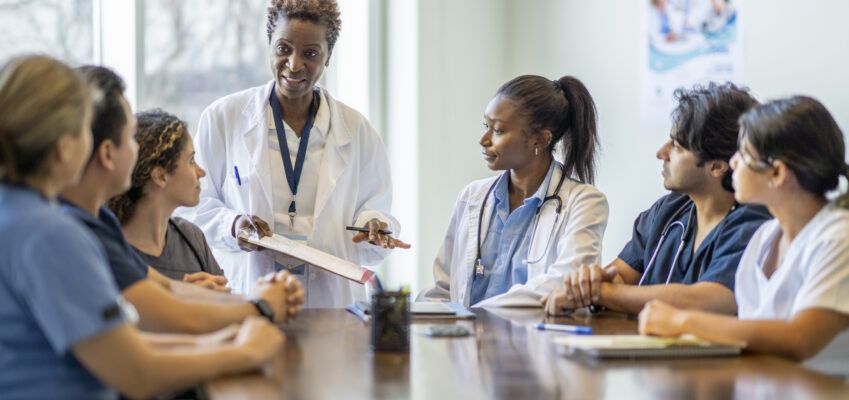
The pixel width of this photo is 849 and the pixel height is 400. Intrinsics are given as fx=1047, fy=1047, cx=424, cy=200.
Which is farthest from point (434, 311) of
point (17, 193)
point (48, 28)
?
point (48, 28)

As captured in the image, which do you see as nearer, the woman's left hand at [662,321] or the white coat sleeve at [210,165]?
the woman's left hand at [662,321]

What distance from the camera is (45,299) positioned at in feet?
4.92

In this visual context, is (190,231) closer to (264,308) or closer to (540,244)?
(264,308)

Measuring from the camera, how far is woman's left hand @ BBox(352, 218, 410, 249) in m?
3.30

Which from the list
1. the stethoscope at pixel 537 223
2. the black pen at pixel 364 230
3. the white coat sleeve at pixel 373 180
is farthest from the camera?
the white coat sleeve at pixel 373 180

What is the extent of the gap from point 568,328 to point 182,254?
3.59 ft

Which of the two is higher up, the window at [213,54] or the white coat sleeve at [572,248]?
the window at [213,54]

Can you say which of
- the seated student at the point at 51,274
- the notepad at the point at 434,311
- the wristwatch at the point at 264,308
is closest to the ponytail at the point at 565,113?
the notepad at the point at 434,311

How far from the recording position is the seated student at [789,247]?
6.80 feet

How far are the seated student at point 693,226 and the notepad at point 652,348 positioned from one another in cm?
56

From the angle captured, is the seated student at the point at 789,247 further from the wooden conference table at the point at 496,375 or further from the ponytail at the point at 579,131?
the ponytail at the point at 579,131

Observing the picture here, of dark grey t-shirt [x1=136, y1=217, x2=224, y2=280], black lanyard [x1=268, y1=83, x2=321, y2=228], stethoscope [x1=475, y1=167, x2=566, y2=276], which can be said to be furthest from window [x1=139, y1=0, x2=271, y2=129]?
stethoscope [x1=475, y1=167, x2=566, y2=276]

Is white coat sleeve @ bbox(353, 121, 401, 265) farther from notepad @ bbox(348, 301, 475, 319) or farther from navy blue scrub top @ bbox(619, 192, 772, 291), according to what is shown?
navy blue scrub top @ bbox(619, 192, 772, 291)

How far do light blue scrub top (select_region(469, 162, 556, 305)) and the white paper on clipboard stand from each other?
514mm
